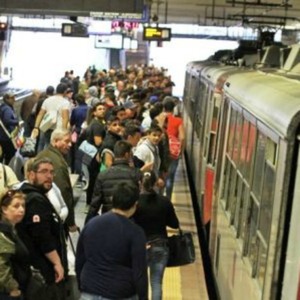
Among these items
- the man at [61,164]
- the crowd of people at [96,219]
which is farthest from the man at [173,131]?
the man at [61,164]

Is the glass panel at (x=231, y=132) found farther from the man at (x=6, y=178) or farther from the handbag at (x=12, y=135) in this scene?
the handbag at (x=12, y=135)

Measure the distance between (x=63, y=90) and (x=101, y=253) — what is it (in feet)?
28.0

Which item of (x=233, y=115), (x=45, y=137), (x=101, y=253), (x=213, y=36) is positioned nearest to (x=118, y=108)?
(x=45, y=137)

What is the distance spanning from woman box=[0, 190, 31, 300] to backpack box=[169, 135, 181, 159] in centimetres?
645

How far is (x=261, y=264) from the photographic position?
5.45m

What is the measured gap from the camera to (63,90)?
14086 millimetres

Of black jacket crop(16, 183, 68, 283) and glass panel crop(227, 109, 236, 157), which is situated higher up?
glass panel crop(227, 109, 236, 157)

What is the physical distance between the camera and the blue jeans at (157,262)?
7.52 meters

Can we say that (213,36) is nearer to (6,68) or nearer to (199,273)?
(6,68)

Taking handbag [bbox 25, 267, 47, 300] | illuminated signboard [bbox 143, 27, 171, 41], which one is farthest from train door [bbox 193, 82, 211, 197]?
illuminated signboard [bbox 143, 27, 171, 41]

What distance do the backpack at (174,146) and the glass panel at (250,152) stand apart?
19.1 feet

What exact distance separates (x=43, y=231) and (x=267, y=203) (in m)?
1.87

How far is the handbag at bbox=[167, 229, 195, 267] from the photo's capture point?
25.4 feet

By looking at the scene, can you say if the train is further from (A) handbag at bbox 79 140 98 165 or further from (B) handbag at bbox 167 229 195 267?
(A) handbag at bbox 79 140 98 165
